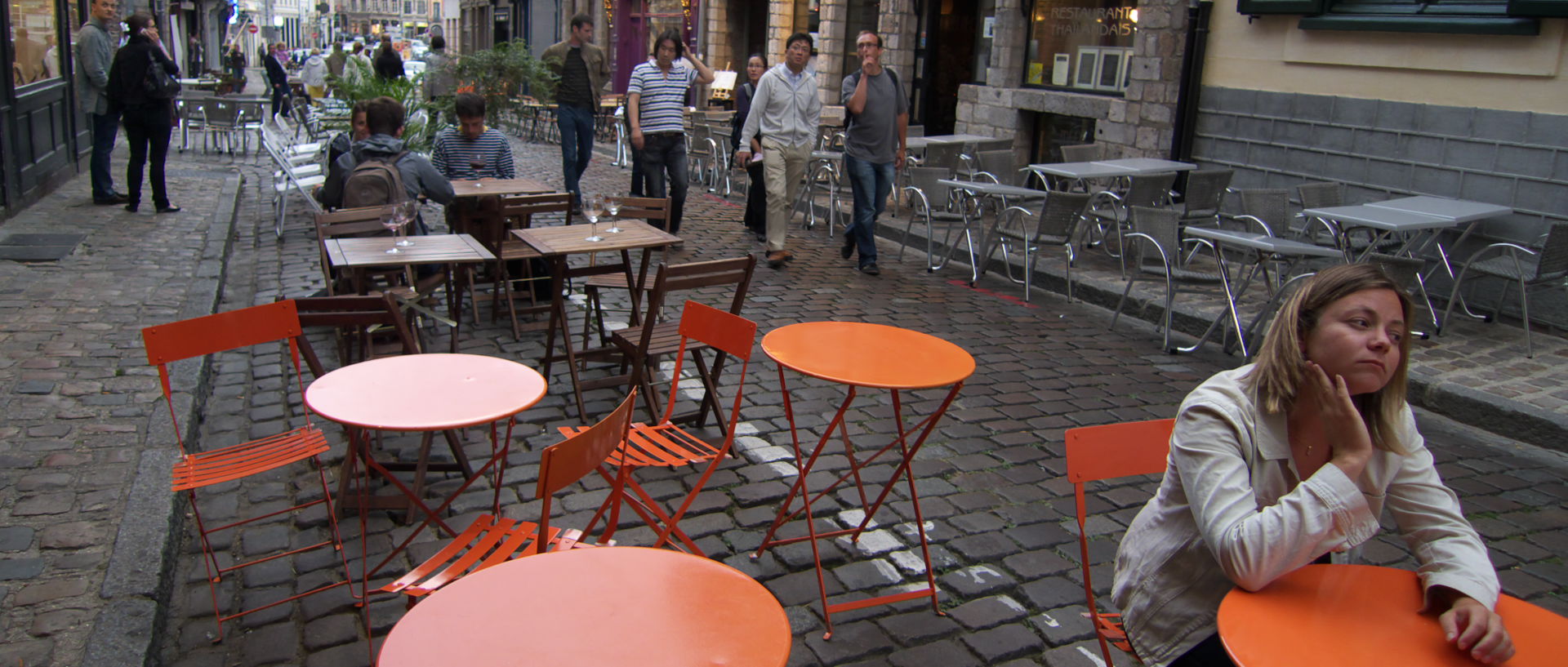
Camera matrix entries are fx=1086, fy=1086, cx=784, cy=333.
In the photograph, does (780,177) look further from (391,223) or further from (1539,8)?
(1539,8)

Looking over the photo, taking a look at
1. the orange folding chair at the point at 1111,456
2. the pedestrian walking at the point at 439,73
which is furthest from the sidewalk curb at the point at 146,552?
the pedestrian walking at the point at 439,73

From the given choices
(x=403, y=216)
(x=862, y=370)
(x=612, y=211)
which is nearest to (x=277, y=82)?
(x=403, y=216)

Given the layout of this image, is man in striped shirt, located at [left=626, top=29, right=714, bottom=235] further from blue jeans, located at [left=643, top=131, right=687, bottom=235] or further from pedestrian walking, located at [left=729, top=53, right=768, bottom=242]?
pedestrian walking, located at [left=729, top=53, right=768, bottom=242]

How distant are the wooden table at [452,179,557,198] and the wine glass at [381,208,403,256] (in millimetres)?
1053

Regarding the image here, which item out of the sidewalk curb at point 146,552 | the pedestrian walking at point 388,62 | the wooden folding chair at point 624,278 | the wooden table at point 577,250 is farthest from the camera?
the pedestrian walking at point 388,62

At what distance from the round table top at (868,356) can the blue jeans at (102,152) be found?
884 cm

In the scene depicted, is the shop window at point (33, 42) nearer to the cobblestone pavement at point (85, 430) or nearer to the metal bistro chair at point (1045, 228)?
the cobblestone pavement at point (85, 430)

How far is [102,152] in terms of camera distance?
10.1 meters

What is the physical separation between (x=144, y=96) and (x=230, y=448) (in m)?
7.53

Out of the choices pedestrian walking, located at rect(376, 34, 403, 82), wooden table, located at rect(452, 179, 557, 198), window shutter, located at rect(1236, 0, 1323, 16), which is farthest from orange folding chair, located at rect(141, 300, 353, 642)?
pedestrian walking, located at rect(376, 34, 403, 82)

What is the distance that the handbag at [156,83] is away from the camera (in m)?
9.54

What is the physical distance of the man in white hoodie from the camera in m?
8.80

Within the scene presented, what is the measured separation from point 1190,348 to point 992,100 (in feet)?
24.9

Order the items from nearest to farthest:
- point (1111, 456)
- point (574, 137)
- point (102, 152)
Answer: point (1111, 456) → point (102, 152) → point (574, 137)
